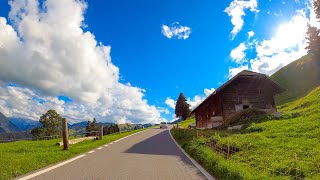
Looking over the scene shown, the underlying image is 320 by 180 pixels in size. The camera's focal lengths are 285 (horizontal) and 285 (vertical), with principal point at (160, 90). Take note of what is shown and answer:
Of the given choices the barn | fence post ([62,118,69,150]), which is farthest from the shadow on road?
the barn

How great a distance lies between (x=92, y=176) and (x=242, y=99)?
1101 inches

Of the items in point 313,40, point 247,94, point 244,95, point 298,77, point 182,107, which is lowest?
point 244,95

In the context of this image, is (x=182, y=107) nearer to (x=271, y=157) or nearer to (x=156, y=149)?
(x=156, y=149)

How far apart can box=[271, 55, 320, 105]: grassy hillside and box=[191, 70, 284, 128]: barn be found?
3143 cm

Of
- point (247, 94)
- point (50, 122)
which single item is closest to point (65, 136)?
point (247, 94)

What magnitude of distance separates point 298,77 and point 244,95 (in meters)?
50.3

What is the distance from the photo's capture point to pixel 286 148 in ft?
40.4

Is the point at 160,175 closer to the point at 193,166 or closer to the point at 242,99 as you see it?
the point at 193,166

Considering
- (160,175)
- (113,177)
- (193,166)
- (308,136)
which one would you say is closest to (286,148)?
(308,136)

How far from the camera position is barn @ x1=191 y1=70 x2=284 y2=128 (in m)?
32.7

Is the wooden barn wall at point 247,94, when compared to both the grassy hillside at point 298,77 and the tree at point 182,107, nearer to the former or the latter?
the grassy hillside at point 298,77

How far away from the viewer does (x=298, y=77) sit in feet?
249

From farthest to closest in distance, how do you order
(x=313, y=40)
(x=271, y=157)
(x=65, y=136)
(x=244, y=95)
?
(x=313, y=40)
(x=244, y=95)
(x=65, y=136)
(x=271, y=157)

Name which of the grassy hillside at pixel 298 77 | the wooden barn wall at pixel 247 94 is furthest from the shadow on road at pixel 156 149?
the grassy hillside at pixel 298 77
